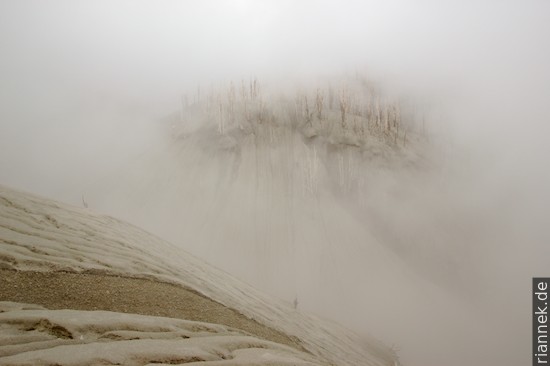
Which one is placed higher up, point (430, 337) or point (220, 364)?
point (220, 364)

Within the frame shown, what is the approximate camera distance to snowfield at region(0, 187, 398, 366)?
2838 mm

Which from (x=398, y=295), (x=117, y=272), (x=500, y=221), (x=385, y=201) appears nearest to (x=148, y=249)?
(x=117, y=272)

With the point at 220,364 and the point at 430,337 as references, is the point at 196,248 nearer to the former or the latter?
the point at 430,337

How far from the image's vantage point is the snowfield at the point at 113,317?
2.84 metres

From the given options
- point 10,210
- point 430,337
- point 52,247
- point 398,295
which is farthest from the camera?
point 398,295

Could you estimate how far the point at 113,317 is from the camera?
11.1 ft

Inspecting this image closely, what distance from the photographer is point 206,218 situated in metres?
25.2

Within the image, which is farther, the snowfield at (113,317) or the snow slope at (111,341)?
the snowfield at (113,317)

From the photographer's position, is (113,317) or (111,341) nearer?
(111,341)

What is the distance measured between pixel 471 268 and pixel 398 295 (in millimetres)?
7756

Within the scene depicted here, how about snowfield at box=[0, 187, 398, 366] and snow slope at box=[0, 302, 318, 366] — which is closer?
snow slope at box=[0, 302, 318, 366]

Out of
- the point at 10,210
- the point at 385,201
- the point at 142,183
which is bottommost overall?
the point at 385,201

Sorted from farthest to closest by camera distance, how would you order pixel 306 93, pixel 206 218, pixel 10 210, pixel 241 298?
pixel 306 93, pixel 206 218, pixel 241 298, pixel 10 210

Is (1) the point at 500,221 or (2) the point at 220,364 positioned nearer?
(2) the point at 220,364
